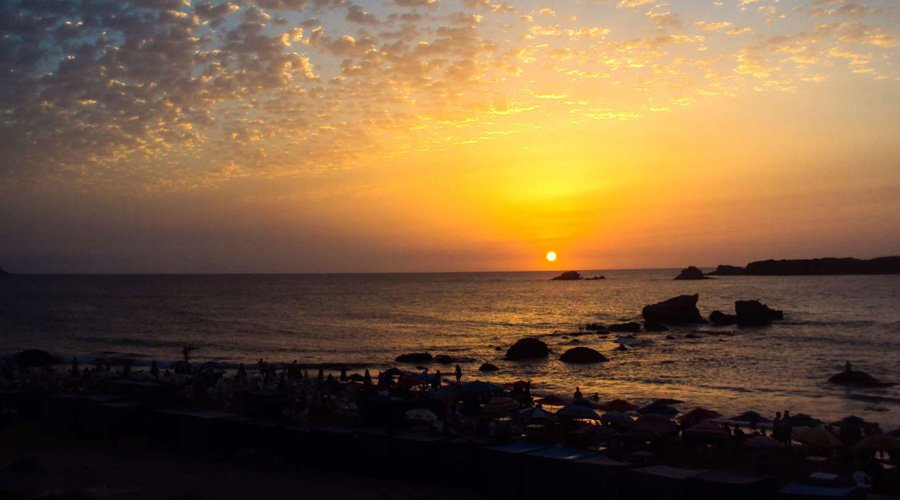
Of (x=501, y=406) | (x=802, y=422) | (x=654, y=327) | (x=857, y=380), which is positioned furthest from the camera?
(x=654, y=327)

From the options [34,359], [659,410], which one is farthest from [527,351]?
[34,359]

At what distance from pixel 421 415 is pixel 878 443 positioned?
1239 cm

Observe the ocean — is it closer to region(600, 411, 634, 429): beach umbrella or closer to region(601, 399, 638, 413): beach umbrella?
region(601, 399, 638, 413): beach umbrella

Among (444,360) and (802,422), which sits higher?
(802,422)

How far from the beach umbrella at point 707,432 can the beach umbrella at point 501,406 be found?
629 cm

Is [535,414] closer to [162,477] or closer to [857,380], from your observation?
[162,477]

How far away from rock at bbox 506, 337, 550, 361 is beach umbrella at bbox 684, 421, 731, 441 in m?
28.9

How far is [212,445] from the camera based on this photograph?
732 inches

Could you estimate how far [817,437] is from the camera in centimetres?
1961

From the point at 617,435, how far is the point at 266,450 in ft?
32.9

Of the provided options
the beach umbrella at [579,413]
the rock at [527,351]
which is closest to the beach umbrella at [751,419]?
the beach umbrella at [579,413]

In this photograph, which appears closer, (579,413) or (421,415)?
(421,415)

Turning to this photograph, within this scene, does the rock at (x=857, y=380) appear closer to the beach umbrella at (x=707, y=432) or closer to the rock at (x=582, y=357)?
the rock at (x=582, y=357)

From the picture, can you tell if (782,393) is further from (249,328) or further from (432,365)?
(249,328)
